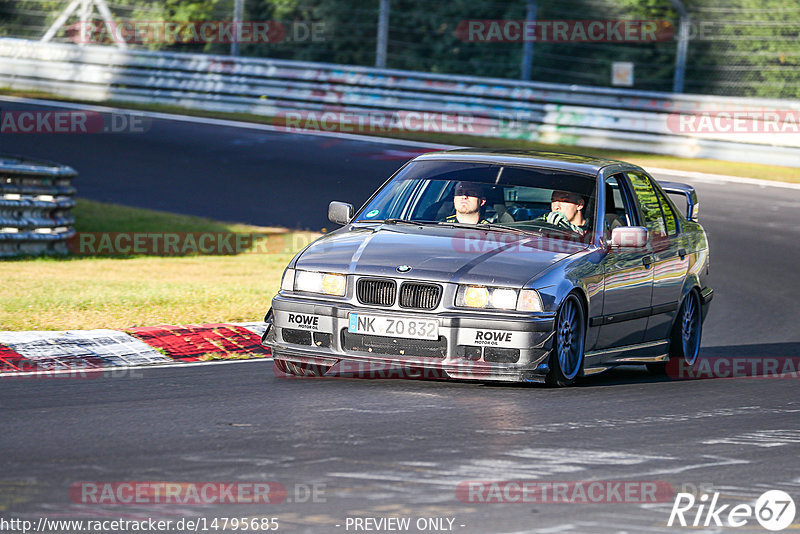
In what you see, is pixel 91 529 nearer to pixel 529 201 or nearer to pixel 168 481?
pixel 168 481

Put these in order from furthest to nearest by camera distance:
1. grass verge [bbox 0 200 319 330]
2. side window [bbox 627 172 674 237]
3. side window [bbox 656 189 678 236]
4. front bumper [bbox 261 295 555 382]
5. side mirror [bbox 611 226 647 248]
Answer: grass verge [bbox 0 200 319 330] < side window [bbox 656 189 678 236] < side window [bbox 627 172 674 237] < side mirror [bbox 611 226 647 248] < front bumper [bbox 261 295 555 382]

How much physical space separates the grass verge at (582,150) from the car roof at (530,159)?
410 inches

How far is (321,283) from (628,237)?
2.04 metres

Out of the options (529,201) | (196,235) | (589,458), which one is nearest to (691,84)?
(196,235)

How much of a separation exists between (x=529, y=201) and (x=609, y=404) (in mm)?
1782

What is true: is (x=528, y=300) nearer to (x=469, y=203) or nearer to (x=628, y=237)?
(x=628, y=237)

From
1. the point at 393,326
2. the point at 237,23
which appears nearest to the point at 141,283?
the point at 393,326

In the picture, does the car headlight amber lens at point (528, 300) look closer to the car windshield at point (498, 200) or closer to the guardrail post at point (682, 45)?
the car windshield at point (498, 200)

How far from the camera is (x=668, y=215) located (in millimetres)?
9805

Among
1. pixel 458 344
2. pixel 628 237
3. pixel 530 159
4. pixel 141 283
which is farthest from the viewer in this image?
pixel 141 283

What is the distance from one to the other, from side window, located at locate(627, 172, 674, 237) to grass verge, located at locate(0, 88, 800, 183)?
990 centimetres

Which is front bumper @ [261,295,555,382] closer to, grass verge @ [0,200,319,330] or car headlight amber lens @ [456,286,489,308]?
car headlight amber lens @ [456,286,489,308]

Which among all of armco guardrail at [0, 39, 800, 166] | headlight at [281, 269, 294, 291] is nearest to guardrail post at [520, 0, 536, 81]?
armco guardrail at [0, 39, 800, 166]

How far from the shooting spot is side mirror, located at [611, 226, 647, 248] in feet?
27.2
